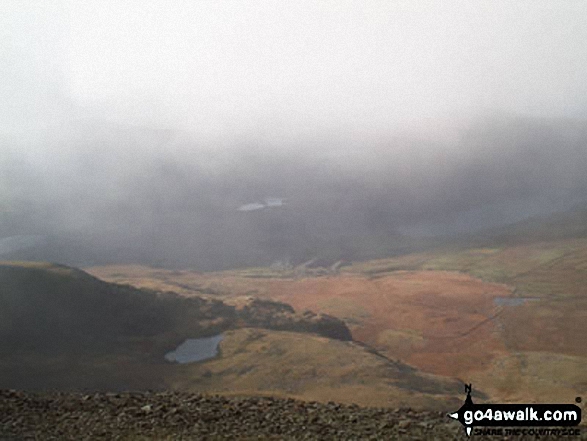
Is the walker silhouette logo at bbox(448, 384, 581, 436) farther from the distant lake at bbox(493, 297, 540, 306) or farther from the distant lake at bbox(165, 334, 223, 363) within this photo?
the distant lake at bbox(493, 297, 540, 306)

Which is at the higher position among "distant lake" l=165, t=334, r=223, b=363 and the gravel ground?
the gravel ground

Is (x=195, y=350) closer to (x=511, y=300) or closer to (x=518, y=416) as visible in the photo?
(x=518, y=416)

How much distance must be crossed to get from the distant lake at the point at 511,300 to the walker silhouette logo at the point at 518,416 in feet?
587

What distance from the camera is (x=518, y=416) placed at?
2223cm

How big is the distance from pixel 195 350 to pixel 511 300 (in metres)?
142

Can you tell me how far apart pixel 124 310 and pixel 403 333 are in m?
84.1

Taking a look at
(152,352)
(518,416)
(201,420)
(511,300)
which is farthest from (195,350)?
(511,300)

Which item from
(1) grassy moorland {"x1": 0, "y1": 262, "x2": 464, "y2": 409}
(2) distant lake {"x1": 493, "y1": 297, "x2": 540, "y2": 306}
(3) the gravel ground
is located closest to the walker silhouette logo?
(3) the gravel ground

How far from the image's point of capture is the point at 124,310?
10550 cm

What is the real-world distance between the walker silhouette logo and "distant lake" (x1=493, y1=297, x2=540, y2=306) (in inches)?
7040

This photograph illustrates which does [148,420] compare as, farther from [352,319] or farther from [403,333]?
[352,319]

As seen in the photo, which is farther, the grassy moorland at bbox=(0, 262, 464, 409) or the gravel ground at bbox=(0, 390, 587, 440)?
the grassy moorland at bbox=(0, 262, 464, 409)

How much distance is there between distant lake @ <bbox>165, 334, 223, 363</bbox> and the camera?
9457 centimetres

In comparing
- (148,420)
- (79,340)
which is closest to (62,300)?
(79,340)
